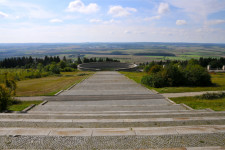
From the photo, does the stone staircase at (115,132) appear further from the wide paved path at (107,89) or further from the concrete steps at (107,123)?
the wide paved path at (107,89)

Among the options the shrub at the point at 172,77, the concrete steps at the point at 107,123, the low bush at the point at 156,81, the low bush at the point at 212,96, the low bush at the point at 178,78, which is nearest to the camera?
the concrete steps at the point at 107,123

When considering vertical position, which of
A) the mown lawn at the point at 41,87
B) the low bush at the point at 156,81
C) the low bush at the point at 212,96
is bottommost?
the mown lawn at the point at 41,87

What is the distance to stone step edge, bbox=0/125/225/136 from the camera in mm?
8148

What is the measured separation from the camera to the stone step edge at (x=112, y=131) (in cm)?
815

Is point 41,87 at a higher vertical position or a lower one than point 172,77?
lower

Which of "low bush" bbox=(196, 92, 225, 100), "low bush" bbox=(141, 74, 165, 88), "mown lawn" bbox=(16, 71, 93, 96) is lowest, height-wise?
"mown lawn" bbox=(16, 71, 93, 96)

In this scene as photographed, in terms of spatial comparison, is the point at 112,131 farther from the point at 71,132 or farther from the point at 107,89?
the point at 107,89

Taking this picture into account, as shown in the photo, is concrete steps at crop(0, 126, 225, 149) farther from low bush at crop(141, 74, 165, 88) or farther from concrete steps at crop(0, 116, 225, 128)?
low bush at crop(141, 74, 165, 88)

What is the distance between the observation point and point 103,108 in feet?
48.6

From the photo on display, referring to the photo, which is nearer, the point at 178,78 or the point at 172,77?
the point at 172,77

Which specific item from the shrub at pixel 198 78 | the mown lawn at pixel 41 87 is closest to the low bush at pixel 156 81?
the shrub at pixel 198 78

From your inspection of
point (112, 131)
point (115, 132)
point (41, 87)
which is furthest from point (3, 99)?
point (41, 87)

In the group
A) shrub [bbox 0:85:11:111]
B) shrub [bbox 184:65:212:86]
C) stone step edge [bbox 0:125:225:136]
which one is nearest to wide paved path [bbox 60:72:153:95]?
shrub [bbox 184:65:212:86]

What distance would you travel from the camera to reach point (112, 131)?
848 centimetres
